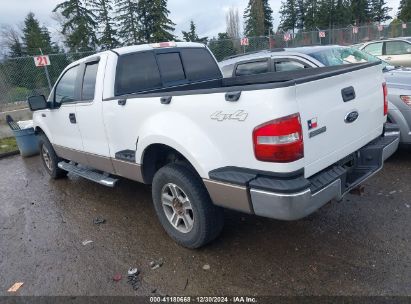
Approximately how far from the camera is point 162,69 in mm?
4336

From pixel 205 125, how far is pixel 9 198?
4472mm

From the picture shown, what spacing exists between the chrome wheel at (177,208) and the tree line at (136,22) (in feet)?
48.7

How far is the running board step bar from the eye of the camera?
Answer: 4203mm

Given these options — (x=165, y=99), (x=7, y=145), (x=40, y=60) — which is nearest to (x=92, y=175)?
(x=165, y=99)

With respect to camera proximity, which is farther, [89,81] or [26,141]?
[26,141]

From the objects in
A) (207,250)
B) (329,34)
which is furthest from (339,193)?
(329,34)

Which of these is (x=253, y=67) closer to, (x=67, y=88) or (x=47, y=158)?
(x=67, y=88)

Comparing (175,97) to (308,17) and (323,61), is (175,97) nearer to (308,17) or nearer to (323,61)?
(323,61)

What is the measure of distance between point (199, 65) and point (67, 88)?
200 centimetres

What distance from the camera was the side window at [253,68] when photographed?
672 cm

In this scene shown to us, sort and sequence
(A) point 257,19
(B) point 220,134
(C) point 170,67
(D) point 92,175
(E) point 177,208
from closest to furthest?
(B) point 220,134, (E) point 177,208, (C) point 170,67, (D) point 92,175, (A) point 257,19

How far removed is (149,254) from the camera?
342 centimetres

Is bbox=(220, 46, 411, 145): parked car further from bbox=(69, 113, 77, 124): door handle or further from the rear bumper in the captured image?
bbox=(69, 113, 77, 124): door handle

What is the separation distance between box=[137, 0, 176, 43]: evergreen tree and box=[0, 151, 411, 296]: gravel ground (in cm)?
2880
